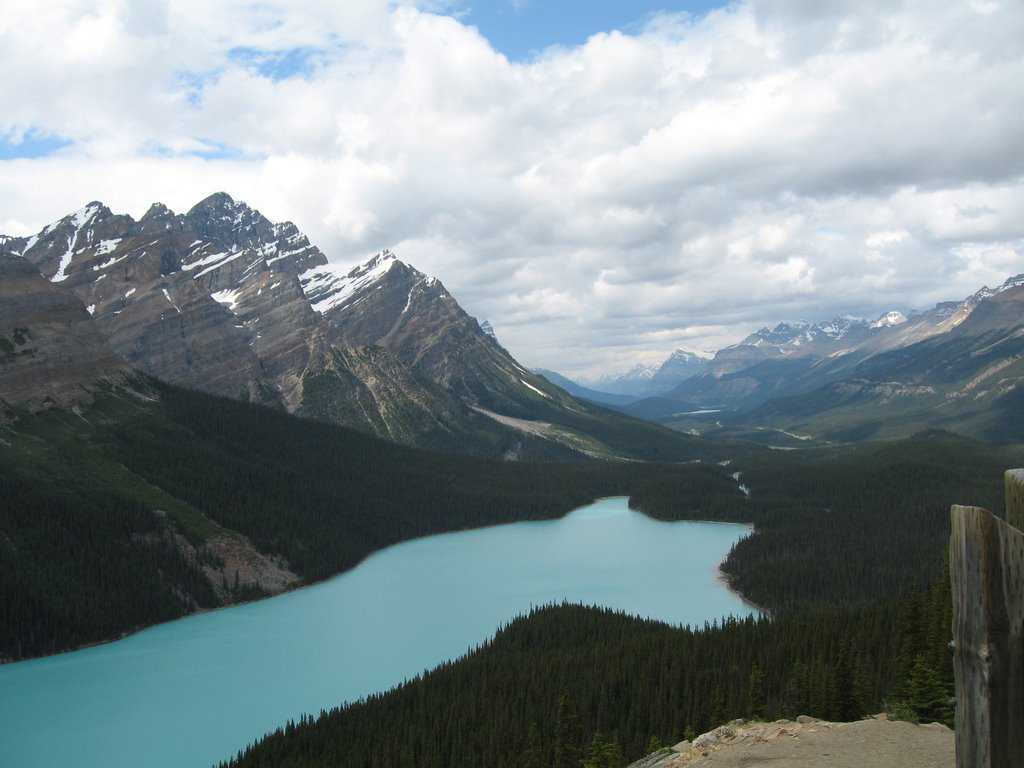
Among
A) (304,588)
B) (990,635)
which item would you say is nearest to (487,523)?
(304,588)

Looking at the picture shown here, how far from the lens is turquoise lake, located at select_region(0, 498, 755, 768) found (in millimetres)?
60906

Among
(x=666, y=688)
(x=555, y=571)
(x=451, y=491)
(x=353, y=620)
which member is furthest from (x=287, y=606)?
(x=451, y=491)

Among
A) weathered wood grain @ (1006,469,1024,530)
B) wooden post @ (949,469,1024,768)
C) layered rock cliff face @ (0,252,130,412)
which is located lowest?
wooden post @ (949,469,1024,768)

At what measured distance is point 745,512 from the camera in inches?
5940

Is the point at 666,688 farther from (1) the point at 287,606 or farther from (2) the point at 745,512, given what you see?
(2) the point at 745,512

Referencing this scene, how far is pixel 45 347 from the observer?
134250 millimetres

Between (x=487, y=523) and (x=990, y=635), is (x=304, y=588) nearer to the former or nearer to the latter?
(x=487, y=523)

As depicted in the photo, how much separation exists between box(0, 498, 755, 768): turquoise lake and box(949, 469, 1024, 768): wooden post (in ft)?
190

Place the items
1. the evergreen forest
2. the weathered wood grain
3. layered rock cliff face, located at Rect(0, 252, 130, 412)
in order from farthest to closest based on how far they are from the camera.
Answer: layered rock cliff face, located at Rect(0, 252, 130, 412), the evergreen forest, the weathered wood grain

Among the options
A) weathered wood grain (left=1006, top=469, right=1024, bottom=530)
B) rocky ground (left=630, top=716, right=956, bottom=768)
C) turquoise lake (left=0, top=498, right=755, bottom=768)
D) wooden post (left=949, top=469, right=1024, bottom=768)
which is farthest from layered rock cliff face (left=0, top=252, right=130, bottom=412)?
weathered wood grain (left=1006, top=469, right=1024, bottom=530)

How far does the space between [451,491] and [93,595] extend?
285 feet

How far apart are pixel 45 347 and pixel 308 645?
81.3 m

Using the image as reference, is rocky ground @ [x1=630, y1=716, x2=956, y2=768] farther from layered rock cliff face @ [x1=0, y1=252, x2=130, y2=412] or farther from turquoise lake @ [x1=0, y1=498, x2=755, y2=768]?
layered rock cliff face @ [x1=0, y1=252, x2=130, y2=412]

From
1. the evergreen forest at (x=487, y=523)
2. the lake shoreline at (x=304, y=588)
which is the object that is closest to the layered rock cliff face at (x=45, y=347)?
the evergreen forest at (x=487, y=523)
